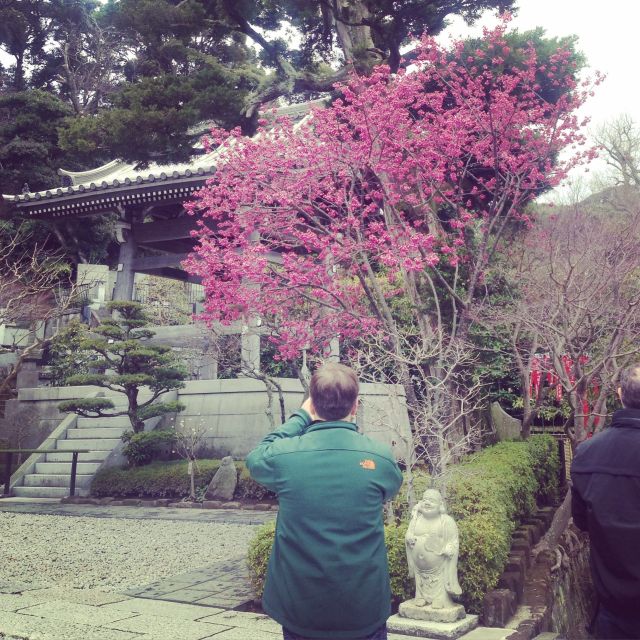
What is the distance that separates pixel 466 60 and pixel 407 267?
142 inches

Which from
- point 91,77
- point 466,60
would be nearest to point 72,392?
point 466,60

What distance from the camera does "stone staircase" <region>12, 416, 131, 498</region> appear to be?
41.2 ft

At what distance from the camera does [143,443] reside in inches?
483

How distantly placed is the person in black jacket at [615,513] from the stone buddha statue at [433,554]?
2180 millimetres

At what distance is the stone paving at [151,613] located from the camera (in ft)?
14.2

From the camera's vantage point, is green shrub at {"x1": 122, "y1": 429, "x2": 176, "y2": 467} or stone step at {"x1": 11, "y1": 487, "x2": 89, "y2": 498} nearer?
green shrub at {"x1": 122, "y1": 429, "x2": 176, "y2": 467}

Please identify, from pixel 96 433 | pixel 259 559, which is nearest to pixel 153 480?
pixel 96 433

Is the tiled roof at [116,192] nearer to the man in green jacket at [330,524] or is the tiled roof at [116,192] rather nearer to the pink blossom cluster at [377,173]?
the pink blossom cluster at [377,173]

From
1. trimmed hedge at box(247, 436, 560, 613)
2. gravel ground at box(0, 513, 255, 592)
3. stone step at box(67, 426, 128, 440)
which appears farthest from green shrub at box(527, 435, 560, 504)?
stone step at box(67, 426, 128, 440)

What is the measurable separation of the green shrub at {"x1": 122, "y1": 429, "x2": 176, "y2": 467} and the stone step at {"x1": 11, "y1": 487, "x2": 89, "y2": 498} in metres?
1.06

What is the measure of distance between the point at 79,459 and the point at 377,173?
9169 mm

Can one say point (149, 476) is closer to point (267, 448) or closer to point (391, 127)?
point (391, 127)

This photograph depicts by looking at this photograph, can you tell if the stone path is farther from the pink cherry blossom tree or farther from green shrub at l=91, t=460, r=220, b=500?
green shrub at l=91, t=460, r=220, b=500

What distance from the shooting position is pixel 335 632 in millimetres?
2182
